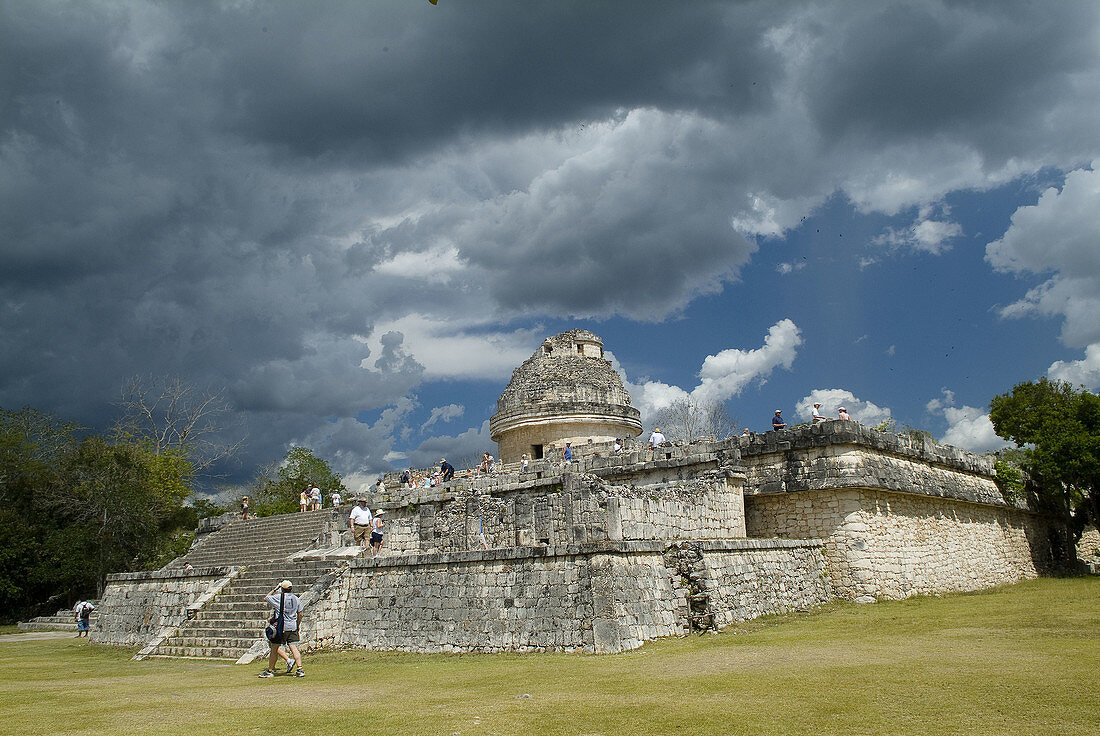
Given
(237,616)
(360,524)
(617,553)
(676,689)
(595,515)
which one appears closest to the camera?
(676,689)

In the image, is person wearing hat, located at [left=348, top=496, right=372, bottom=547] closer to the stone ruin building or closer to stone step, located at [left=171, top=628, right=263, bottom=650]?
the stone ruin building

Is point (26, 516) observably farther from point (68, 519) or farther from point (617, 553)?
point (617, 553)

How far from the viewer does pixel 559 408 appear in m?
27.8

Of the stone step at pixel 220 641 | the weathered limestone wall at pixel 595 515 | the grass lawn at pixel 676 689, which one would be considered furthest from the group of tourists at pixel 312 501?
the grass lawn at pixel 676 689

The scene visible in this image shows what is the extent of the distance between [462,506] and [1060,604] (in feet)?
36.5

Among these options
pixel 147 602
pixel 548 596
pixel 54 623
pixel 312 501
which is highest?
pixel 312 501

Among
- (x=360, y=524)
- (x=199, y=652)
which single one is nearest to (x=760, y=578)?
(x=360, y=524)

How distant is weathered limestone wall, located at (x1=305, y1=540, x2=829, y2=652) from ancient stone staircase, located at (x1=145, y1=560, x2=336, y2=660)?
3.95 ft

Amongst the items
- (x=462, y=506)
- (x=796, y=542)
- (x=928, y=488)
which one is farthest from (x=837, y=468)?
(x=462, y=506)

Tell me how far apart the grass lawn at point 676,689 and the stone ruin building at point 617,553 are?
0.80 meters

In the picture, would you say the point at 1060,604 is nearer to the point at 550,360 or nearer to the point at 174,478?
the point at 550,360

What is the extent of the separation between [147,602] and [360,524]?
221 inches

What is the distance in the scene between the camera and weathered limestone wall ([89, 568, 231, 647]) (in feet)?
56.7

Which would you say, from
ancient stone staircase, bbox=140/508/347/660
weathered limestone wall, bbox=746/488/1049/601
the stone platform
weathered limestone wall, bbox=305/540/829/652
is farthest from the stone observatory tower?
weathered limestone wall, bbox=305/540/829/652
